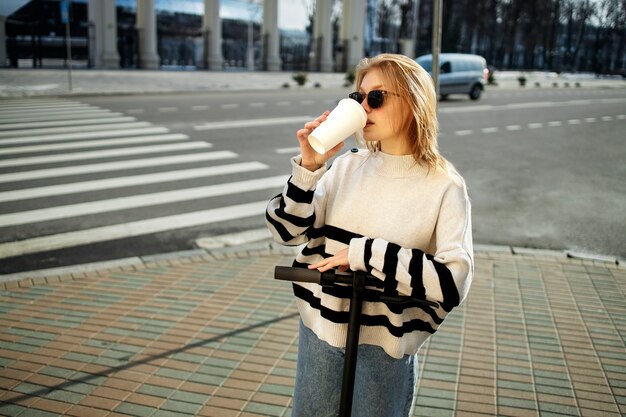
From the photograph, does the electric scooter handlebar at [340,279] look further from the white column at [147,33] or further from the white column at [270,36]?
the white column at [270,36]

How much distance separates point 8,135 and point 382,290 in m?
13.7

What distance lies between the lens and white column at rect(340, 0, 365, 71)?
5184cm

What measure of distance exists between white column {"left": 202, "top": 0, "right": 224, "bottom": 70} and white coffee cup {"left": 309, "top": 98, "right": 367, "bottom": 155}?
4652cm

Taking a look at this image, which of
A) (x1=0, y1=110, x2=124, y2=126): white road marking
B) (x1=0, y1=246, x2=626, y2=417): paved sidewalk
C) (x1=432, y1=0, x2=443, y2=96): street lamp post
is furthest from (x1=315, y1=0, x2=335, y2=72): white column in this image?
(x1=432, y1=0, x2=443, y2=96): street lamp post

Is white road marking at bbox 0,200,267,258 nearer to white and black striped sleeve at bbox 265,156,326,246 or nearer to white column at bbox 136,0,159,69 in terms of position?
white and black striped sleeve at bbox 265,156,326,246

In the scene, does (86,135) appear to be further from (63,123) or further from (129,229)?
(129,229)

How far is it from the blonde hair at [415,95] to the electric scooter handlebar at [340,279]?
455mm

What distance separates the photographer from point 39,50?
4038cm

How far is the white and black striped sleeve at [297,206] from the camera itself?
2037mm

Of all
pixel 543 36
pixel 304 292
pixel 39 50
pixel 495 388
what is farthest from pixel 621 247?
pixel 543 36

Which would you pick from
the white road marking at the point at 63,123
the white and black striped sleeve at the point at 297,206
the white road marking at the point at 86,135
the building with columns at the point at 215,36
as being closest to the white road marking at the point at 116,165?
the white road marking at the point at 86,135

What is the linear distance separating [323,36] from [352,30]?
2.52m

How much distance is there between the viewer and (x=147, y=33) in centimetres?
4238

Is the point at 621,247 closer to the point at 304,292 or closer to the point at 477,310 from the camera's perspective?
the point at 477,310
